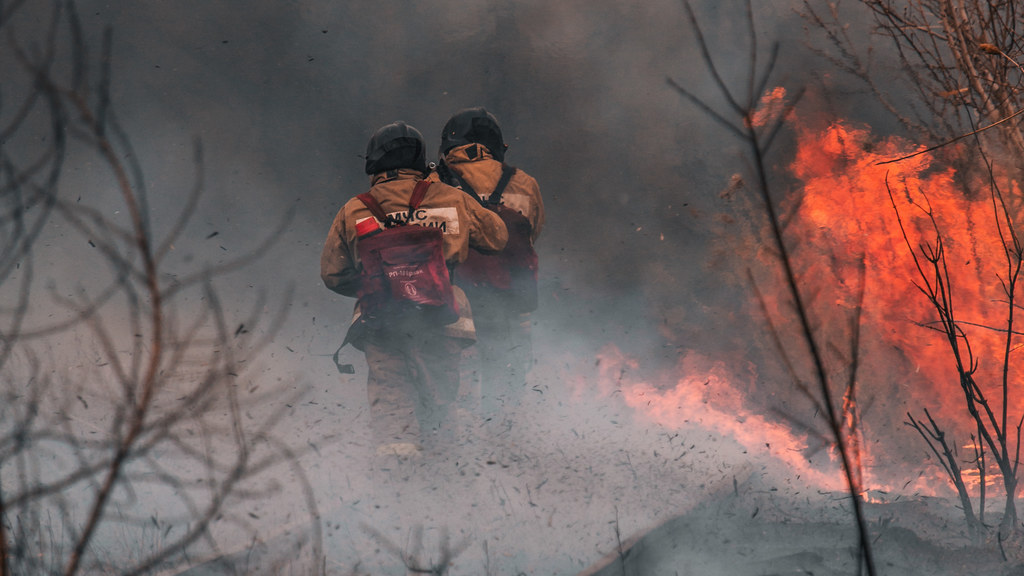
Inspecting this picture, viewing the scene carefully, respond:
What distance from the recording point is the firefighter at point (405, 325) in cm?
459

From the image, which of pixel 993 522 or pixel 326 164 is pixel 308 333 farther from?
pixel 993 522

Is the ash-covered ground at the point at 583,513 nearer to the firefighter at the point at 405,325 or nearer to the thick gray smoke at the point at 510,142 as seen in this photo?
the firefighter at the point at 405,325

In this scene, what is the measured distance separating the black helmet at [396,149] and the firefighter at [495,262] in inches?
23.3

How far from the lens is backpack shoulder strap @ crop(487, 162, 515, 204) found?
525 centimetres

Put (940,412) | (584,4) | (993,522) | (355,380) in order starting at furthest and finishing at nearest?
(584,4), (355,380), (940,412), (993,522)

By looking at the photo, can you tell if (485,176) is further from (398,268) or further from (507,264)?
(398,268)

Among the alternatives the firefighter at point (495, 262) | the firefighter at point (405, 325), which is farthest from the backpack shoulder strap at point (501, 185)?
the firefighter at point (405, 325)

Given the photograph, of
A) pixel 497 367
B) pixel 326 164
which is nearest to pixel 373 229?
pixel 497 367

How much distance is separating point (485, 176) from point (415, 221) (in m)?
0.85

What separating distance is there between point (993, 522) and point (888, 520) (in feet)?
1.80

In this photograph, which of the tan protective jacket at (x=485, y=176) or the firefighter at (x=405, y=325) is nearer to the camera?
the firefighter at (x=405, y=325)

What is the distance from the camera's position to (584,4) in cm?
732

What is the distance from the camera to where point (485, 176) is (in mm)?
5266

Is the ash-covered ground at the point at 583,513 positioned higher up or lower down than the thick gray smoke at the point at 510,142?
lower down
